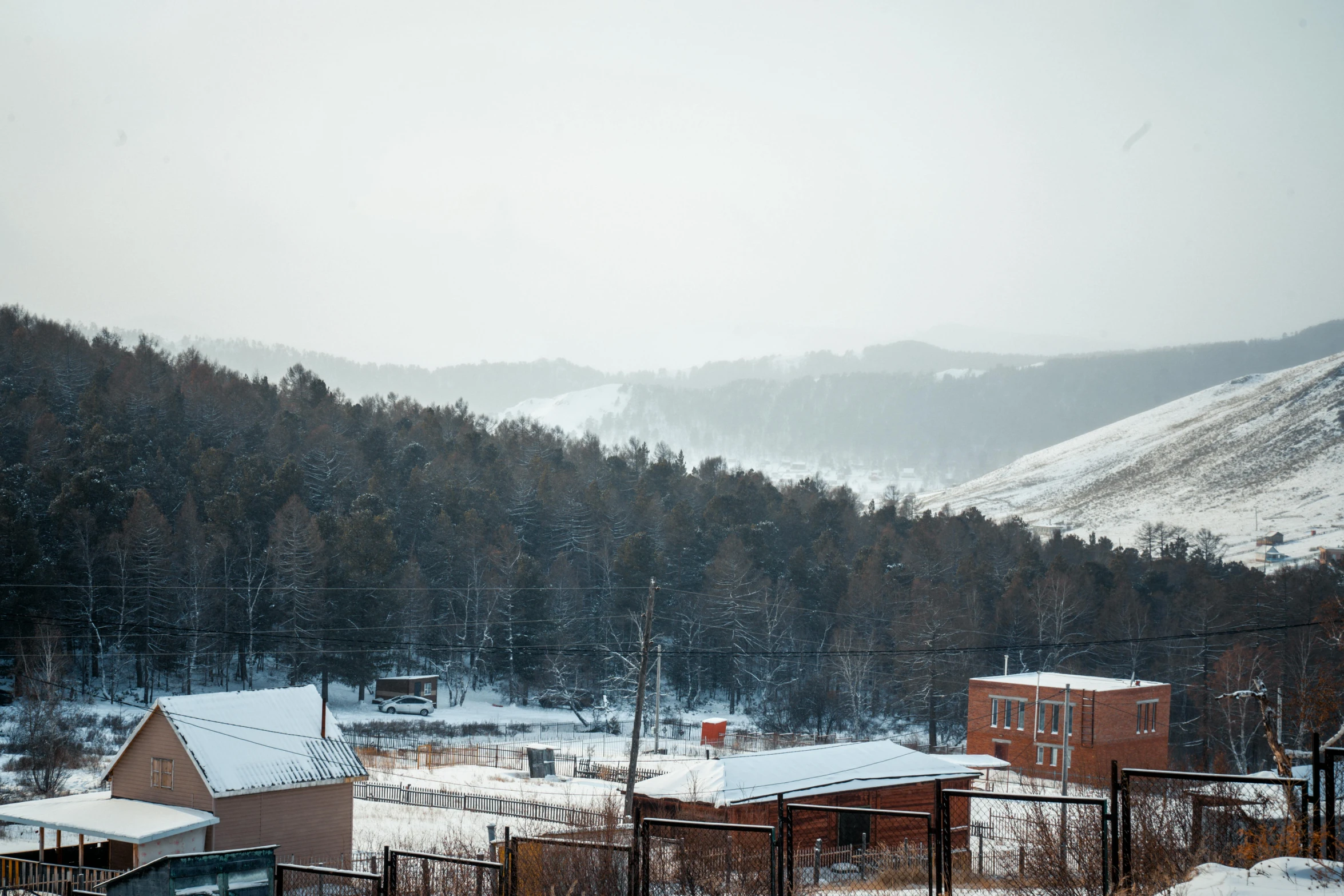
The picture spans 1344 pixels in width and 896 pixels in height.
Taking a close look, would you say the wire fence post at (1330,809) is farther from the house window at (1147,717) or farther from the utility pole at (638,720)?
the house window at (1147,717)

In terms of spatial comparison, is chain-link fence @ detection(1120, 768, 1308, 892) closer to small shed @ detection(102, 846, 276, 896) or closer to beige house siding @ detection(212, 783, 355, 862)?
small shed @ detection(102, 846, 276, 896)

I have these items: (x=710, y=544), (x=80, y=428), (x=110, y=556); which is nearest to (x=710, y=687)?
(x=710, y=544)

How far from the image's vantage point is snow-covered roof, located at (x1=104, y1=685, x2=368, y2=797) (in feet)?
84.5

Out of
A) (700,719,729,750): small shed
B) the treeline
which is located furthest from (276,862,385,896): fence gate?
the treeline

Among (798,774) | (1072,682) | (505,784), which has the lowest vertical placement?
(505,784)

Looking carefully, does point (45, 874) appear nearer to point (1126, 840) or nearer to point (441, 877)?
point (441, 877)

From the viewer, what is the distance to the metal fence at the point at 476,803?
30938 millimetres

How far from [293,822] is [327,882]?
12382 mm

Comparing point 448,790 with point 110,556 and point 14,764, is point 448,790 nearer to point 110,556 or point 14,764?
point 14,764

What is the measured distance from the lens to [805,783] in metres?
27.1

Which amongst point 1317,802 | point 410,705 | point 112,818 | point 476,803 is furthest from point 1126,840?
point 410,705

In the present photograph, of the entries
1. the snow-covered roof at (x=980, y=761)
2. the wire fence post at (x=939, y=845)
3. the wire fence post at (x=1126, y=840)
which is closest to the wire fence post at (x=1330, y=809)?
the wire fence post at (x=1126, y=840)

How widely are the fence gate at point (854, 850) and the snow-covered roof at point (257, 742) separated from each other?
38.4 feet

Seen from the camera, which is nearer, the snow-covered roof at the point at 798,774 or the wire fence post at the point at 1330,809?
the wire fence post at the point at 1330,809
